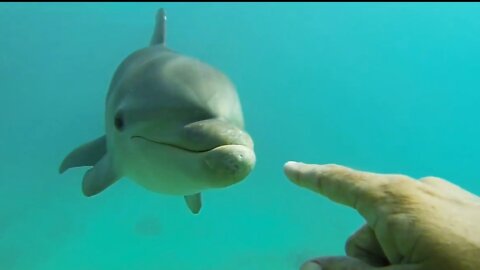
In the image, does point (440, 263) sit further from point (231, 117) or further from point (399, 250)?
point (231, 117)

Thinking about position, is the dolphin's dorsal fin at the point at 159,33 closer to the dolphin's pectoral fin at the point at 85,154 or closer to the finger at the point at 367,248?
the dolphin's pectoral fin at the point at 85,154

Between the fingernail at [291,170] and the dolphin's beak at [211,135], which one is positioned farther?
the dolphin's beak at [211,135]

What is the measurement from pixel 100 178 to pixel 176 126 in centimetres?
241

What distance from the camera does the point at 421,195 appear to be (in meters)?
1.53

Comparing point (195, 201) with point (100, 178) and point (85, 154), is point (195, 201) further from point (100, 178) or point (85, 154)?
point (100, 178)

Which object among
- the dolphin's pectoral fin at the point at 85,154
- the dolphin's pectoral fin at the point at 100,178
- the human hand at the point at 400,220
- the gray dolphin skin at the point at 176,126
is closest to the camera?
the human hand at the point at 400,220

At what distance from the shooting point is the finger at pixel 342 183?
151 cm

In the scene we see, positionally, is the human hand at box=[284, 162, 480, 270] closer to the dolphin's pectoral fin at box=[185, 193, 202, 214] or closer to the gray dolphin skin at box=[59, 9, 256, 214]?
the gray dolphin skin at box=[59, 9, 256, 214]

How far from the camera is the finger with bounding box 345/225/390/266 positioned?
1.58 m

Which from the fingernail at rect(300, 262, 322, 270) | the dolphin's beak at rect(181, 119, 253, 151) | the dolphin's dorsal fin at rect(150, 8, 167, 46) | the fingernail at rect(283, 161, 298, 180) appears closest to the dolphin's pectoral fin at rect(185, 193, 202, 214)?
the dolphin's dorsal fin at rect(150, 8, 167, 46)

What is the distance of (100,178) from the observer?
589 centimetres

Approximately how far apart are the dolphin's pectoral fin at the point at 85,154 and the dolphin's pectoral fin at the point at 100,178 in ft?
2.79

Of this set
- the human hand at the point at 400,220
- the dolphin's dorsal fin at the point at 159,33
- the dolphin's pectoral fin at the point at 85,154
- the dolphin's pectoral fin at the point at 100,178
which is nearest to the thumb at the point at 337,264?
the human hand at the point at 400,220

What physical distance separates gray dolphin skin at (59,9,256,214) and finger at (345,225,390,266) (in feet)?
4.98
